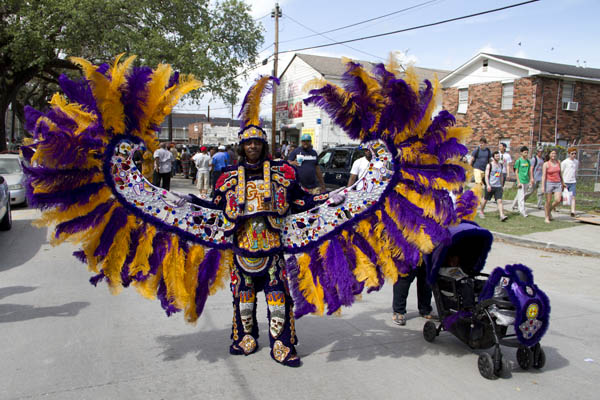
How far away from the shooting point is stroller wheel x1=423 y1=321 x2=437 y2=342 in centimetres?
434

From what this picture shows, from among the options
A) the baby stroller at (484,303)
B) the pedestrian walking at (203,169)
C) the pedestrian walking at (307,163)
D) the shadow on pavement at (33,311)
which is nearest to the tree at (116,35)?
the pedestrian walking at (203,169)

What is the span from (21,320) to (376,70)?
4.30 m

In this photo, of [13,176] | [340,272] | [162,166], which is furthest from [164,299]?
[13,176]

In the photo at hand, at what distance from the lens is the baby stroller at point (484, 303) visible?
11.6 ft

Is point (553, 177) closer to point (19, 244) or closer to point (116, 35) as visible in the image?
point (19, 244)

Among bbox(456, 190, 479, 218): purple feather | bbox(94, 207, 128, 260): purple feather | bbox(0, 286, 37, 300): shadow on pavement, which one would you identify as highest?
bbox(456, 190, 479, 218): purple feather

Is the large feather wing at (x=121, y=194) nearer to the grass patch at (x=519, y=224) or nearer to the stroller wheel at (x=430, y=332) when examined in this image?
the stroller wheel at (x=430, y=332)

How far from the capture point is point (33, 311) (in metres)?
5.11

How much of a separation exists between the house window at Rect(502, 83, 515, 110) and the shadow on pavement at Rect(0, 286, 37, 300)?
2372cm

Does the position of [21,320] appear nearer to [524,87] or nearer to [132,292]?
[132,292]

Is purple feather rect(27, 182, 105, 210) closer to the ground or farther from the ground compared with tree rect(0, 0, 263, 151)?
closer to the ground

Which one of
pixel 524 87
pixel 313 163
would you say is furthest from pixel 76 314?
pixel 524 87

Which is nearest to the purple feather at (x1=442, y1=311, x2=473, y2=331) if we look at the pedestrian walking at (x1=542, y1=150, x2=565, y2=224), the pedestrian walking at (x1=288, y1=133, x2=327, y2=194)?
the pedestrian walking at (x1=288, y1=133, x2=327, y2=194)

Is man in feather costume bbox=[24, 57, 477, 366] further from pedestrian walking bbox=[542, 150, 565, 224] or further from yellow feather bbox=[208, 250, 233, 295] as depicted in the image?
pedestrian walking bbox=[542, 150, 565, 224]
